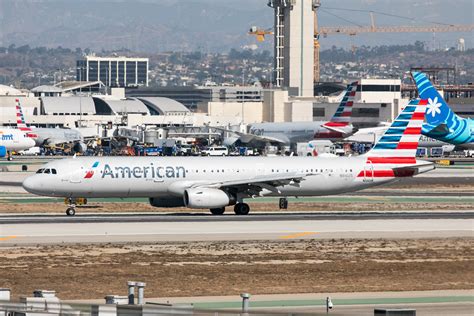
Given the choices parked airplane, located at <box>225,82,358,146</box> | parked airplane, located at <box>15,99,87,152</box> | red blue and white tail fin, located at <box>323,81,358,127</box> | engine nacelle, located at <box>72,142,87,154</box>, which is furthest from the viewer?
parked airplane, located at <box>15,99,87,152</box>

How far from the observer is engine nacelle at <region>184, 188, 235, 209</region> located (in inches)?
2697

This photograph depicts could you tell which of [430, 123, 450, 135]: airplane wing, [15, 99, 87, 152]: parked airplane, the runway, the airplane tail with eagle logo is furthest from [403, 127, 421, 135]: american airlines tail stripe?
[15, 99, 87, 152]: parked airplane

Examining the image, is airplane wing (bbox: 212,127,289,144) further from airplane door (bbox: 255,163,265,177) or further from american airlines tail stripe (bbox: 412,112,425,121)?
airplane door (bbox: 255,163,265,177)

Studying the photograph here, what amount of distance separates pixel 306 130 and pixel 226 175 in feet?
355

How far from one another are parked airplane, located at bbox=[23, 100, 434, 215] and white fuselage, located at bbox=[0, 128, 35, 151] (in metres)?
87.0

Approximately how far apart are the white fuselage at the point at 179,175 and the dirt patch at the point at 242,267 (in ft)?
54.5

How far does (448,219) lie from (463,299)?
26.9m

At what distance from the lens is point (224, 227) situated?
61.2 m

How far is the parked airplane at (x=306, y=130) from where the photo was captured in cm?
17350

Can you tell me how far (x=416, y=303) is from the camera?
3888 cm

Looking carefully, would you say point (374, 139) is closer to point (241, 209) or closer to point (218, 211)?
point (218, 211)

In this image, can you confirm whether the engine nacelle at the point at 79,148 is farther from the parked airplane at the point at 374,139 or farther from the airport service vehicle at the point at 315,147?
the parked airplane at the point at 374,139

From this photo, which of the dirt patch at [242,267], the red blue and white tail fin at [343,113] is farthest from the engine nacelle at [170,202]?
→ the red blue and white tail fin at [343,113]

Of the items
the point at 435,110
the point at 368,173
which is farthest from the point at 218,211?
the point at 435,110
